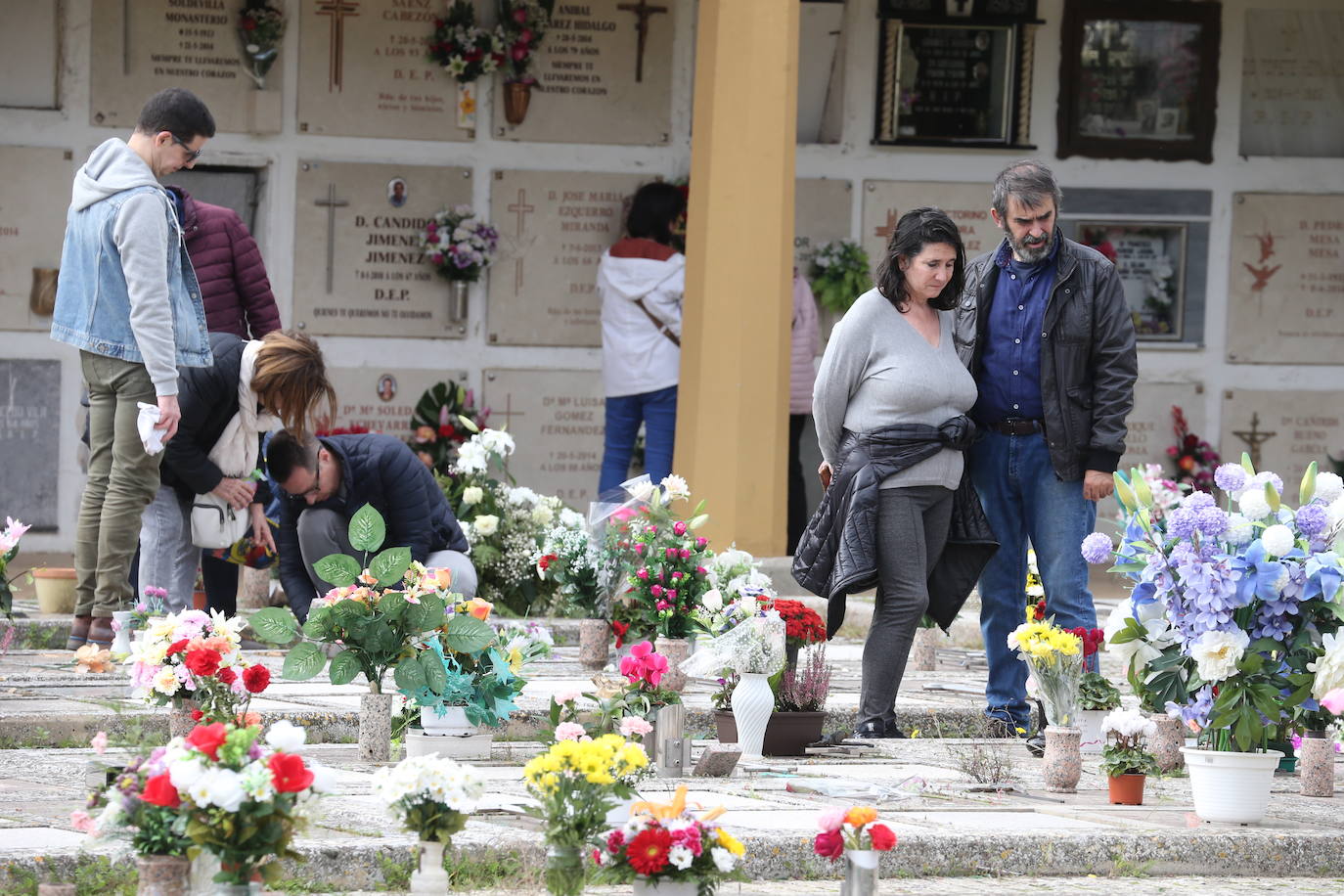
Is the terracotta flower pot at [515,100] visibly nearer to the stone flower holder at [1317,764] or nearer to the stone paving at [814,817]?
the stone paving at [814,817]

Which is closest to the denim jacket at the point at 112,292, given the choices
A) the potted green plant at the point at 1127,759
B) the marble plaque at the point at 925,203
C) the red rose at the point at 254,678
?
the red rose at the point at 254,678

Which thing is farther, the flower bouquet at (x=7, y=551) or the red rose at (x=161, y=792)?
the flower bouquet at (x=7, y=551)

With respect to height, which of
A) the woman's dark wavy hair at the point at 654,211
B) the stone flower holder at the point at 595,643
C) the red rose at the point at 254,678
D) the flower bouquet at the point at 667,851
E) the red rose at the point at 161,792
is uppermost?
the woman's dark wavy hair at the point at 654,211

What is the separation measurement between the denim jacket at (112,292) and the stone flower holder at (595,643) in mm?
1626

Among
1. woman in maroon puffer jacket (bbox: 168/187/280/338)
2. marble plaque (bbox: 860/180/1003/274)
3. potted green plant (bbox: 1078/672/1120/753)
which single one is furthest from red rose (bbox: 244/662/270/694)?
marble plaque (bbox: 860/180/1003/274)

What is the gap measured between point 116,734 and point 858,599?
4.80 m

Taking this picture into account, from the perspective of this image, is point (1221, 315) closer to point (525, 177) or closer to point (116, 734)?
point (525, 177)

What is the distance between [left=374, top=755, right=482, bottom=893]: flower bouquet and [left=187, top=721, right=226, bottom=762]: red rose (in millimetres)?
304

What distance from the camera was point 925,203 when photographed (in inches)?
460

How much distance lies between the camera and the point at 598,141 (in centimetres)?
1149

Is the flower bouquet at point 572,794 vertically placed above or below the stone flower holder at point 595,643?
above

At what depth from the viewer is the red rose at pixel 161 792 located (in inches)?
127

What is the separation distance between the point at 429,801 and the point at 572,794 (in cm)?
24

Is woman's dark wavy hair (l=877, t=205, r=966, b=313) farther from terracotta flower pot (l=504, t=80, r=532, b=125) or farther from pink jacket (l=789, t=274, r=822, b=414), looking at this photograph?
terracotta flower pot (l=504, t=80, r=532, b=125)
